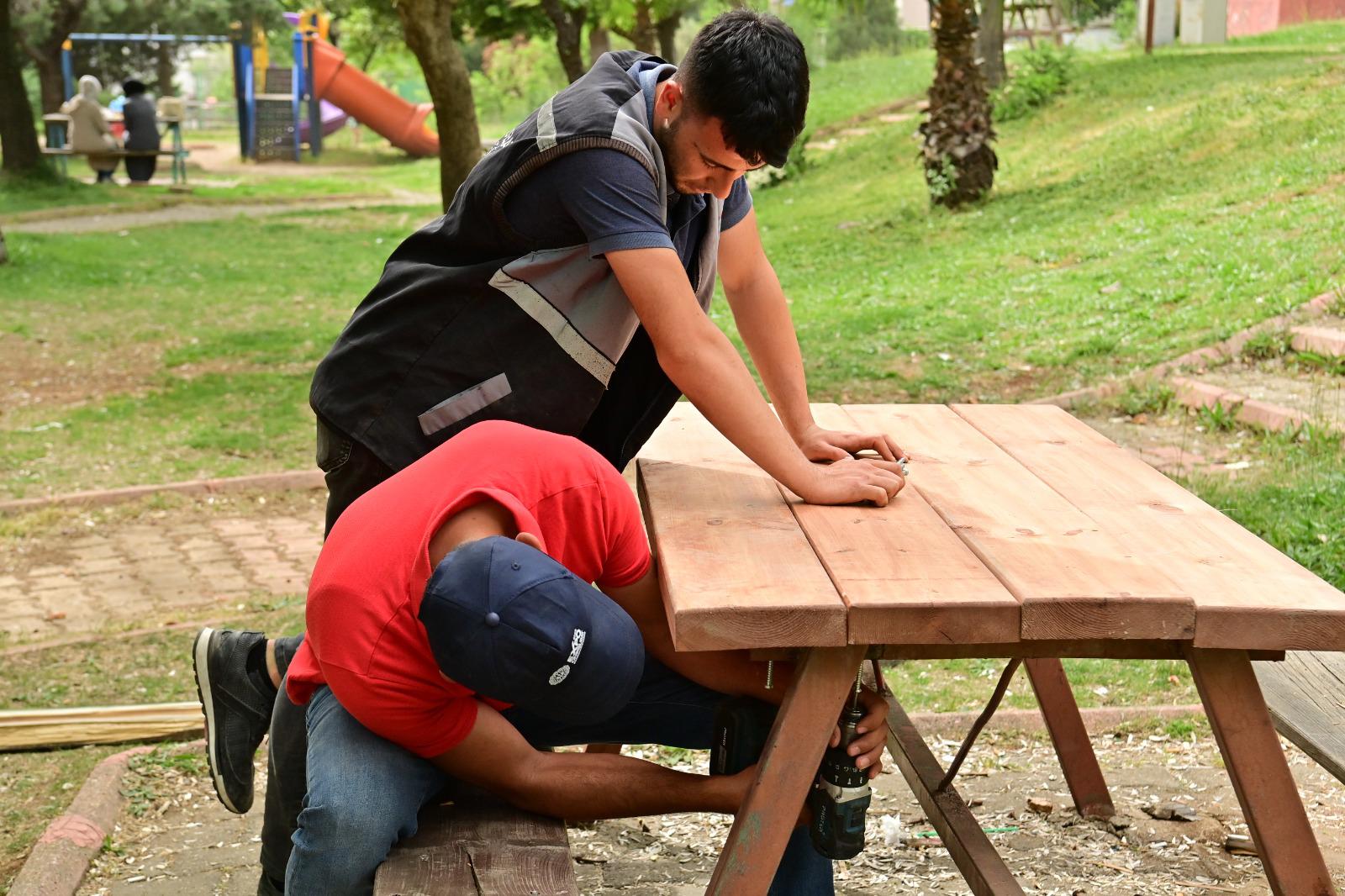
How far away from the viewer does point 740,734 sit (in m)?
2.43

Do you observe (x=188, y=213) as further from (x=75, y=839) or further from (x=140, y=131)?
(x=75, y=839)

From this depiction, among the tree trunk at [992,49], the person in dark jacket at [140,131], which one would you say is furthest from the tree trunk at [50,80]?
the tree trunk at [992,49]

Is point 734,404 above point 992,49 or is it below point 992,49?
Result: below

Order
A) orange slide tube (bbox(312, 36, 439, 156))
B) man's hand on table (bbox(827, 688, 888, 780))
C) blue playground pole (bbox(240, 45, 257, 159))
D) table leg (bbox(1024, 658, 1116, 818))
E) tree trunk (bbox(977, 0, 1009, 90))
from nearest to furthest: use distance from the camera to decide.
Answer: man's hand on table (bbox(827, 688, 888, 780)) < table leg (bbox(1024, 658, 1116, 818)) < tree trunk (bbox(977, 0, 1009, 90)) < blue playground pole (bbox(240, 45, 257, 159)) < orange slide tube (bbox(312, 36, 439, 156))

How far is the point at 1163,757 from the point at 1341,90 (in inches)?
388

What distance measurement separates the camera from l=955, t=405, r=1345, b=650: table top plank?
202 cm

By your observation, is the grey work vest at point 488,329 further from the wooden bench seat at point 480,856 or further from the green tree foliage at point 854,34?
the green tree foliage at point 854,34

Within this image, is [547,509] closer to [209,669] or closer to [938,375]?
[209,669]

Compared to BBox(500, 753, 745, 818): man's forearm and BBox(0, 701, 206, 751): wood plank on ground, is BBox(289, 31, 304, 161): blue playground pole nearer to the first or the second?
BBox(0, 701, 206, 751): wood plank on ground

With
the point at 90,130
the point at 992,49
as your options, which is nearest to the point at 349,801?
the point at 992,49

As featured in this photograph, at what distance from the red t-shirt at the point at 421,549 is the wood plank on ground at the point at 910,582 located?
1.20ft

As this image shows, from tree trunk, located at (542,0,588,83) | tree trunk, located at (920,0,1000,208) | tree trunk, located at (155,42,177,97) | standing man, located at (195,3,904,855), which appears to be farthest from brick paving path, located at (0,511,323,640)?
tree trunk, located at (155,42,177,97)

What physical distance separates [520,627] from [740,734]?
641mm

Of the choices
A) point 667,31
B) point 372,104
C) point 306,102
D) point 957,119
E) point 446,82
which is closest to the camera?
point 446,82
